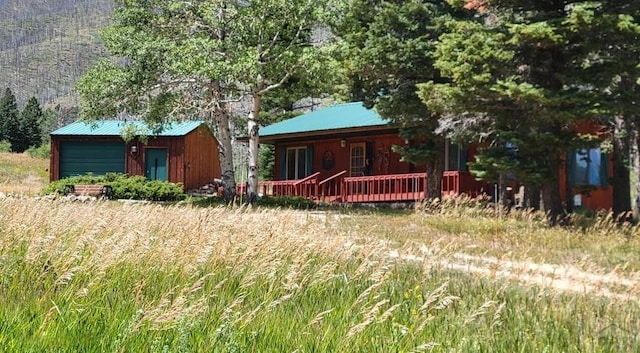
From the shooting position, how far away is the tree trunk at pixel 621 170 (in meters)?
15.5

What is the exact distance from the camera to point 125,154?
30.6 m

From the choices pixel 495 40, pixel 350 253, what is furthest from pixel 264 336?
pixel 495 40

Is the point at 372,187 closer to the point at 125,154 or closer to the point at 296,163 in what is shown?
the point at 296,163

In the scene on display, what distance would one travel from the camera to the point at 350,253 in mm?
5371

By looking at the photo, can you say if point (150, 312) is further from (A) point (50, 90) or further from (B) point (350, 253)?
(A) point (50, 90)

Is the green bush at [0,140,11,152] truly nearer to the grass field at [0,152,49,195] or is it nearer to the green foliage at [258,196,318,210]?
the grass field at [0,152,49,195]

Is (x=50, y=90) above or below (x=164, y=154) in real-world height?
above

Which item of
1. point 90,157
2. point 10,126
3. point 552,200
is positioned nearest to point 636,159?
point 552,200

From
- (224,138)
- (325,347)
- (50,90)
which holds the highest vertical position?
(50,90)

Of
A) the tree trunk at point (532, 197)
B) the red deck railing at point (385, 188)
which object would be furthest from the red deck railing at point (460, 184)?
the tree trunk at point (532, 197)

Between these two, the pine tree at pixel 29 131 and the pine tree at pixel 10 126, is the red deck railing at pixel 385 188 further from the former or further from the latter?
the pine tree at pixel 29 131

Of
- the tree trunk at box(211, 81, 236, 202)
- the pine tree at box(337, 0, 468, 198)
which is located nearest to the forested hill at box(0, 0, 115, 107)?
the tree trunk at box(211, 81, 236, 202)

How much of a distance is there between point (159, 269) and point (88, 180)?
22779 mm

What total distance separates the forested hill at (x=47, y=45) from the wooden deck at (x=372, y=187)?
71975mm
